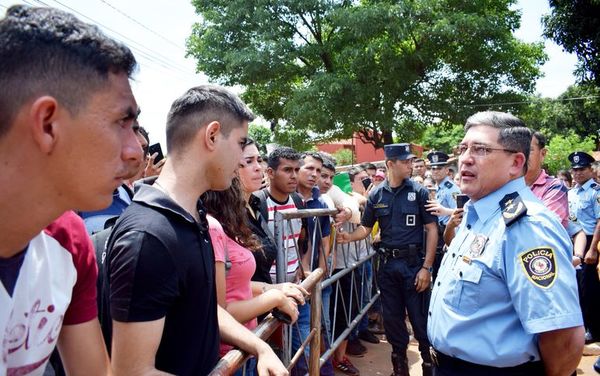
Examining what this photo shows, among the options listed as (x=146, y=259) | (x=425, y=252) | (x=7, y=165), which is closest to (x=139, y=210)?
(x=146, y=259)

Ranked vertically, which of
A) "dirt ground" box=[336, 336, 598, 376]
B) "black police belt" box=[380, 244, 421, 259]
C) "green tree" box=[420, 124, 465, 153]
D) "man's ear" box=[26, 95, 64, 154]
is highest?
"green tree" box=[420, 124, 465, 153]

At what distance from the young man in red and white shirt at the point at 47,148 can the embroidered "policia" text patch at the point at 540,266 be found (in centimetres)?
175

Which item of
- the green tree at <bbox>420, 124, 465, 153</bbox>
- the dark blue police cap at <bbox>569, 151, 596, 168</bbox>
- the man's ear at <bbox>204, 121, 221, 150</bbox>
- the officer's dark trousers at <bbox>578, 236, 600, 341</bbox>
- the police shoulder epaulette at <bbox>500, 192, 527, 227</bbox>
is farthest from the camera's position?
the green tree at <bbox>420, 124, 465, 153</bbox>

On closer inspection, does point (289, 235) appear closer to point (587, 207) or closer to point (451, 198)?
point (451, 198)

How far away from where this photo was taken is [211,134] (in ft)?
5.37

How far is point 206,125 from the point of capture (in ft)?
5.39

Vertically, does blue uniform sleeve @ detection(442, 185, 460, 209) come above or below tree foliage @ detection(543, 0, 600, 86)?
below

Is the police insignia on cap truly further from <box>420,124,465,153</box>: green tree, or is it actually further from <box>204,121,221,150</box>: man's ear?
<box>420,124,465,153</box>: green tree

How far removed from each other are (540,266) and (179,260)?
1596mm

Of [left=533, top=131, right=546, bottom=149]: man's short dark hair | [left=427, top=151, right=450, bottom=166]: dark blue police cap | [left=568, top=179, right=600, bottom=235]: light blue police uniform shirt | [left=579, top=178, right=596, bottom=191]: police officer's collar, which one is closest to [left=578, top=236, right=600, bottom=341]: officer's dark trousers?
[left=568, top=179, right=600, bottom=235]: light blue police uniform shirt

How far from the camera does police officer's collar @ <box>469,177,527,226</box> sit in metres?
2.30

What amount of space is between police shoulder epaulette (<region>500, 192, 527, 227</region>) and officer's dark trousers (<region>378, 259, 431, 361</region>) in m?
2.44

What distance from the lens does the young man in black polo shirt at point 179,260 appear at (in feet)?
4.25

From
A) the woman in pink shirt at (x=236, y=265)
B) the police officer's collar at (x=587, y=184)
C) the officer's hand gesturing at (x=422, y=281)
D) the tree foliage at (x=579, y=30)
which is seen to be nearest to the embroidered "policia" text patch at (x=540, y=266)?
the woman in pink shirt at (x=236, y=265)
